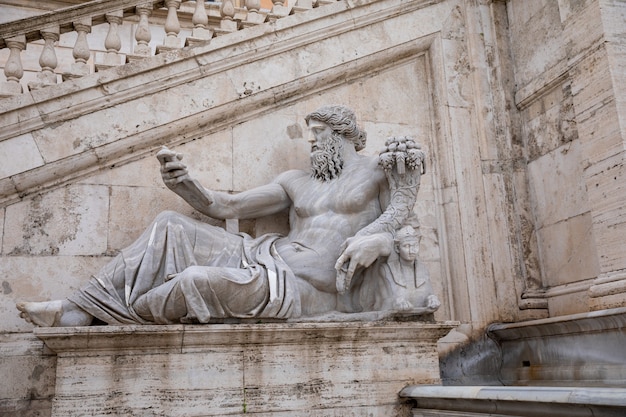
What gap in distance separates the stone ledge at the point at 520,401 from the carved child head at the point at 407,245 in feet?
3.00

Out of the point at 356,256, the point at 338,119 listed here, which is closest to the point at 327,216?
the point at 356,256

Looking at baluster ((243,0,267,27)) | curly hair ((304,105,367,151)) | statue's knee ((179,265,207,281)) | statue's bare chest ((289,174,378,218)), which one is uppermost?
baluster ((243,0,267,27))

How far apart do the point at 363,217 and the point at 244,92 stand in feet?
5.52

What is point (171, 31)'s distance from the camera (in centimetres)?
591

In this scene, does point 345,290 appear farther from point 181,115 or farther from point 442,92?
point 442,92

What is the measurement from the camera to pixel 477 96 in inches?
259

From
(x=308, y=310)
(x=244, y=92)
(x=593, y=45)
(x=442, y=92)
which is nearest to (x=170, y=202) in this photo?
(x=244, y=92)

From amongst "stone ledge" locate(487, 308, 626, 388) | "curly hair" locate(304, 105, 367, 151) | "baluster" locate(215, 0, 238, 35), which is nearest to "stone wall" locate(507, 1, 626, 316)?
"stone ledge" locate(487, 308, 626, 388)

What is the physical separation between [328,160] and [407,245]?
3.37 feet

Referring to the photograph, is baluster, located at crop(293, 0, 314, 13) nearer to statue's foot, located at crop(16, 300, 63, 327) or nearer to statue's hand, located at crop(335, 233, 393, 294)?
statue's hand, located at crop(335, 233, 393, 294)

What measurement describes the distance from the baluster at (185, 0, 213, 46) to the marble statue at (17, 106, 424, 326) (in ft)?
4.62

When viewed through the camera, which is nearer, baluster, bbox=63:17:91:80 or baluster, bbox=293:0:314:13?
baluster, bbox=63:17:91:80

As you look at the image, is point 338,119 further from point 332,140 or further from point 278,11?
point 278,11

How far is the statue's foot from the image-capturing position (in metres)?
4.12
